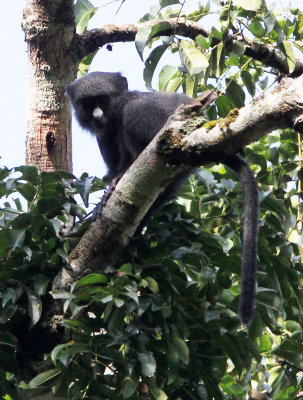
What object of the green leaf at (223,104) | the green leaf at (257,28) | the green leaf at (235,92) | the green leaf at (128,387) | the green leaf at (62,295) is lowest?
the green leaf at (128,387)

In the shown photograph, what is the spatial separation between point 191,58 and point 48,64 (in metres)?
1.28

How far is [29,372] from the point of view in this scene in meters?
3.48

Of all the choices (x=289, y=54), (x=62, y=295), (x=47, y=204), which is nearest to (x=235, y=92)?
(x=289, y=54)

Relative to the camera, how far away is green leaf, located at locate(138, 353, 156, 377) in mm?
2957

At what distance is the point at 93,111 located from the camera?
5410 mm

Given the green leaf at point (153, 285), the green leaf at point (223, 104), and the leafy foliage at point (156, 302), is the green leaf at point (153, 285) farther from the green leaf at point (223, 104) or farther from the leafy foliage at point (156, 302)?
the green leaf at point (223, 104)

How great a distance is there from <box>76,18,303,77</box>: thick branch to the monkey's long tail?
0.94 metres

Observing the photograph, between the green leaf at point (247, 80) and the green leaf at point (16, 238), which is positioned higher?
the green leaf at point (247, 80)

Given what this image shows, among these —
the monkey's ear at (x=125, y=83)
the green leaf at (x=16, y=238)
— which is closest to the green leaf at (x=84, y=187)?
the green leaf at (x=16, y=238)

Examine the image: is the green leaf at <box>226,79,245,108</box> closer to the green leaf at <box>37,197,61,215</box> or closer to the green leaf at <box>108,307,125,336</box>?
the green leaf at <box>37,197,61,215</box>

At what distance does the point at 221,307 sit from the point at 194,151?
90 centimetres

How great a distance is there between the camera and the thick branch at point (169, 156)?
2891mm

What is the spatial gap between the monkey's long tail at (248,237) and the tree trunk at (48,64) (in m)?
1.35

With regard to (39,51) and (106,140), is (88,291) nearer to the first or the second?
(39,51)
